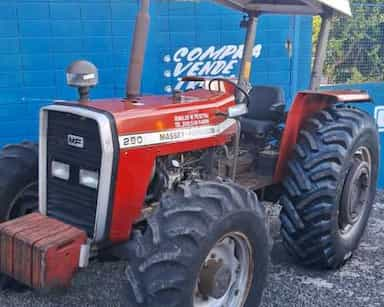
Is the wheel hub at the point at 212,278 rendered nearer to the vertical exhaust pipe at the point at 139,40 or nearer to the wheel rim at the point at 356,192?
the vertical exhaust pipe at the point at 139,40

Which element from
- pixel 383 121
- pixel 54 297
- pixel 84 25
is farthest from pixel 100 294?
pixel 383 121

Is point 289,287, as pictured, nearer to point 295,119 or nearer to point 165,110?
point 295,119

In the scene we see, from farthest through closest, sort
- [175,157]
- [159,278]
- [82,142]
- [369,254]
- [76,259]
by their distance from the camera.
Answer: [369,254], [175,157], [82,142], [76,259], [159,278]

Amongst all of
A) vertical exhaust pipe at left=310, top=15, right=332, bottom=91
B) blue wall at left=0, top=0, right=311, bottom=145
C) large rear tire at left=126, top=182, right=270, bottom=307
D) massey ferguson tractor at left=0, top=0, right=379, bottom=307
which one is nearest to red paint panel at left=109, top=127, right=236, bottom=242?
massey ferguson tractor at left=0, top=0, right=379, bottom=307

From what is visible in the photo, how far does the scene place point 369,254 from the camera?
434 cm

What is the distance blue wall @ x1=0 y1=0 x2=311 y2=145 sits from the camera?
5546 millimetres

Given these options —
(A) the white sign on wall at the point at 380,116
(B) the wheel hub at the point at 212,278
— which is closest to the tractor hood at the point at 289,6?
(B) the wheel hub at the point at 212,278

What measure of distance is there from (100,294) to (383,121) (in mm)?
4071

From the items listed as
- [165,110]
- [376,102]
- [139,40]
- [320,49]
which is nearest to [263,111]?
[320,49]

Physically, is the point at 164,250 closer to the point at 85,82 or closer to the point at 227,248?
the point at 227,248

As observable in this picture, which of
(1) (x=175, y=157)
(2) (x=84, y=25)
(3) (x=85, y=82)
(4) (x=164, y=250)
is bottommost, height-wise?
(4) (x=164, y=250)

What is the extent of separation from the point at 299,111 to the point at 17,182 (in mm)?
1944

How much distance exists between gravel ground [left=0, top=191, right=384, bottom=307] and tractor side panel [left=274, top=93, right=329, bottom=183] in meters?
0.70

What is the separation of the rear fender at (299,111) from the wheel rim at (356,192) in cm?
40
